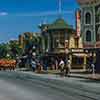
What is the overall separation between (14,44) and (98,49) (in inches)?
3248

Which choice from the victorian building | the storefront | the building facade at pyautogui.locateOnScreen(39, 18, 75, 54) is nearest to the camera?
the victorian building

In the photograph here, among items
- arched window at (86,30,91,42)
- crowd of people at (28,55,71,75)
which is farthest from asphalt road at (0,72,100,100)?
arched window at (86,30,91,42)

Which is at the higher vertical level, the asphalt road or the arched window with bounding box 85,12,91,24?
the arched window with bounding box 85,12,91,24

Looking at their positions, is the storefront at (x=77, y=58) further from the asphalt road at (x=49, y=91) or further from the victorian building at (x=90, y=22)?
the asphalt road at (x=49, y=91)

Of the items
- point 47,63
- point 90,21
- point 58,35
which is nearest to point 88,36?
point 90,21

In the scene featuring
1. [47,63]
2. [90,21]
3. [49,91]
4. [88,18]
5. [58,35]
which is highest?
[88,18]

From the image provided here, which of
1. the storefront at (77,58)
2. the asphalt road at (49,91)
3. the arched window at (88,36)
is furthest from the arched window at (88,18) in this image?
the asphalt road at (49,91)

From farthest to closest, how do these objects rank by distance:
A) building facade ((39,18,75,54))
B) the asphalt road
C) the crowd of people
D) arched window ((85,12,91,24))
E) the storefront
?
1. building facade ((39,18,75,54))
2. the storefront
3. arched window ((85,12,91,24))
4. the crowd of people
5. the asphalt road

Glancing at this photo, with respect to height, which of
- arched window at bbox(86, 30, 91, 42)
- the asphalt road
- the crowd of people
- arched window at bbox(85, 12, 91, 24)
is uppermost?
arched window at bbox(85, 12, 91, 24)

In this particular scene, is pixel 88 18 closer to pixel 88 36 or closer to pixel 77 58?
pixel 88 36

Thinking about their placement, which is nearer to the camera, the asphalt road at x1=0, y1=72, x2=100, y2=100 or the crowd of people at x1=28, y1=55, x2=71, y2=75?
the asphalt road at x1=0, y1=72, x2=100, y2=100

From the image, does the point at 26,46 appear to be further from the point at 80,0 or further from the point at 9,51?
the point at 80,0

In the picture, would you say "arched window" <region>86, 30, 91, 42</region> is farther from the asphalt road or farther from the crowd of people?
the asphalt road

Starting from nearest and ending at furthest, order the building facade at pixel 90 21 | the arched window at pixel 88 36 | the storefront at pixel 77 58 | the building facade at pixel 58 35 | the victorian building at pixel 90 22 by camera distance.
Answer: the victorian building at pixel 90 22 → the building facade at pixel 90 21 → the arched window at pixel 88 36 → the storefront at pixel 77 58 → the building facade at pixel 58 35
